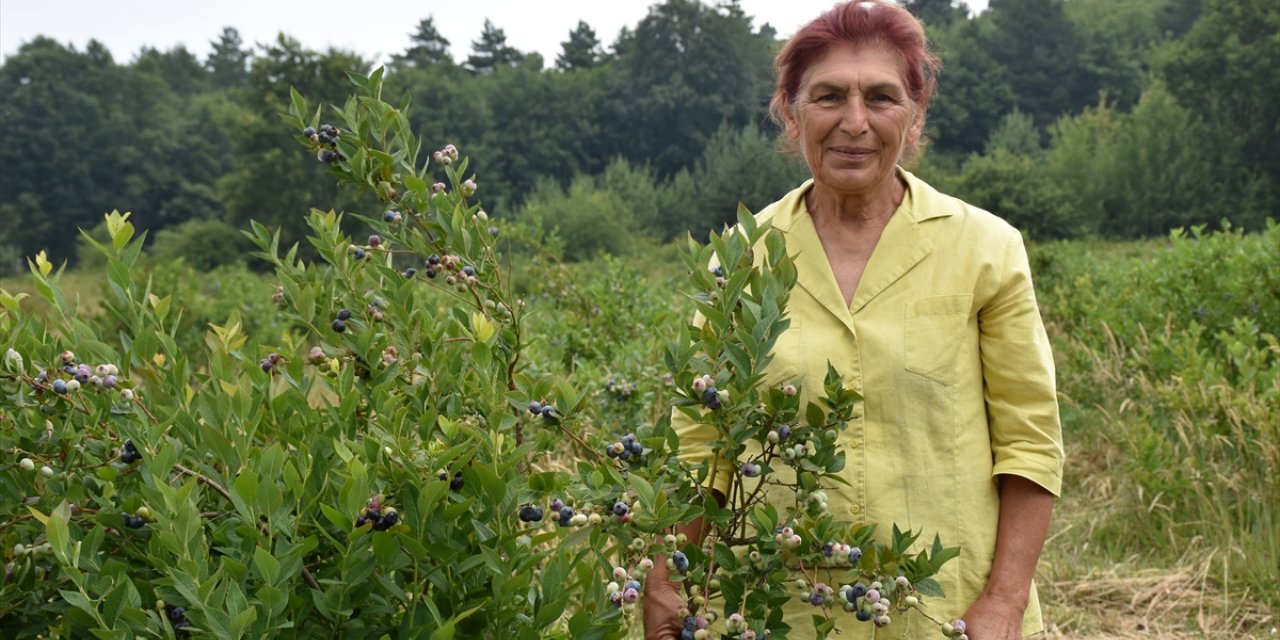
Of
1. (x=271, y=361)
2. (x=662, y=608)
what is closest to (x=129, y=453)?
(x=271, y=361)

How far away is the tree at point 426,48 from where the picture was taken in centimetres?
7912

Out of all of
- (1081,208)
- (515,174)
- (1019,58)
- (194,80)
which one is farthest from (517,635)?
(194,80)

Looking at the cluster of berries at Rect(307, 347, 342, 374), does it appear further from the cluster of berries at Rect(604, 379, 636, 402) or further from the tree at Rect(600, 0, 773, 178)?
the tree at Rect(600, 0, 773, 178)

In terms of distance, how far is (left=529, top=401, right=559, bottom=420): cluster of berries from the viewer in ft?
5.54

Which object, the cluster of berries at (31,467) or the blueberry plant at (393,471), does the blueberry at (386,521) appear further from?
the cluster of berries at (31,467)

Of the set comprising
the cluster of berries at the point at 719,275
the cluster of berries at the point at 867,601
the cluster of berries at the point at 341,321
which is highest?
the cluster of berries at the point at 719,275

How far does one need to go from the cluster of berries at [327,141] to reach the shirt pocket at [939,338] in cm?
101

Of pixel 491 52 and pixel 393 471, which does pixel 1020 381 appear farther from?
pixel 491 52

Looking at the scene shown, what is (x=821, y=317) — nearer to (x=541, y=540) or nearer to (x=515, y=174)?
(x=541, y=540)

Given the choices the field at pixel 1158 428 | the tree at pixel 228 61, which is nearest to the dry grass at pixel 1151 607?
the field at pixel 1158 428

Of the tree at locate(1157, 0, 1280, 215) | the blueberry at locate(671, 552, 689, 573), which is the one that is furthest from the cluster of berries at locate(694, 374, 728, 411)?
the tree at locate(1157, 0, 1280, 215)

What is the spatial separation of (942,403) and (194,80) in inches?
3625

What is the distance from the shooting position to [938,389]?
2041 mm

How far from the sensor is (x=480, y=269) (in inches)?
79.1
